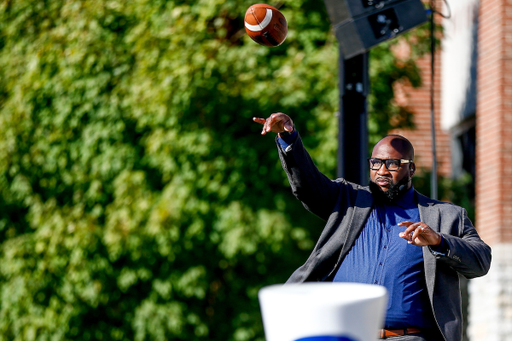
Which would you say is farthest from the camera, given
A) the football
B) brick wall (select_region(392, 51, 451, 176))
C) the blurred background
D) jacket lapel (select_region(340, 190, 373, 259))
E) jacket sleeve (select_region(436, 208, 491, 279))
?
brick wall (select_region(392, 51, 451, 176))

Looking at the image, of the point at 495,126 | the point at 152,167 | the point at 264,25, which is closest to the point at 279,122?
the point at 264,25

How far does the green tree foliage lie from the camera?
9.33 m

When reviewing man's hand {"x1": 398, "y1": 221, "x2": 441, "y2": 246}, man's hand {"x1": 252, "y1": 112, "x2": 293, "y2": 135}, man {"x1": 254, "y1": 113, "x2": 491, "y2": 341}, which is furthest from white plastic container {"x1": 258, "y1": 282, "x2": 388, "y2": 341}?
man's hand {"x1": 252, "y1": 112, "x2": 293, "y2": 135}

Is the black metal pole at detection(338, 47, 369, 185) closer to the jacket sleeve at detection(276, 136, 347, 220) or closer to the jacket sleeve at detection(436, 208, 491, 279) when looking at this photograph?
the jacket sleeve at detection(276, 136, 347, 220)

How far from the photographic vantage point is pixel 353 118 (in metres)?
5.83

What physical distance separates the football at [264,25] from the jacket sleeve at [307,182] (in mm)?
1139

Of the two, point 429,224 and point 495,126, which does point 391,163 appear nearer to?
point 429,224

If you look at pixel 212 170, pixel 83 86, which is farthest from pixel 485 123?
pixel 83 86

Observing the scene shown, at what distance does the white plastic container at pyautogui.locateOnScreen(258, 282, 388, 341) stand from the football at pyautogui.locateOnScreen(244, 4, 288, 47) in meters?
3.11

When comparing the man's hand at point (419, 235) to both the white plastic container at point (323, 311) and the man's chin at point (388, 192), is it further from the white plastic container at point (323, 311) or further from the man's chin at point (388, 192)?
the white plastic container at point (323, 311)

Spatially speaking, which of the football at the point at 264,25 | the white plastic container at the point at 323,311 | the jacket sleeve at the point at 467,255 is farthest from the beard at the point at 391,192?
the white plastic container at the point at 323,311

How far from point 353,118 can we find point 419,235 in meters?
2.60

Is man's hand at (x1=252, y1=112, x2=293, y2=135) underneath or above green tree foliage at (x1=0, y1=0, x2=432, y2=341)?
above

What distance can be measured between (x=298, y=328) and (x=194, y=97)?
7.58m
